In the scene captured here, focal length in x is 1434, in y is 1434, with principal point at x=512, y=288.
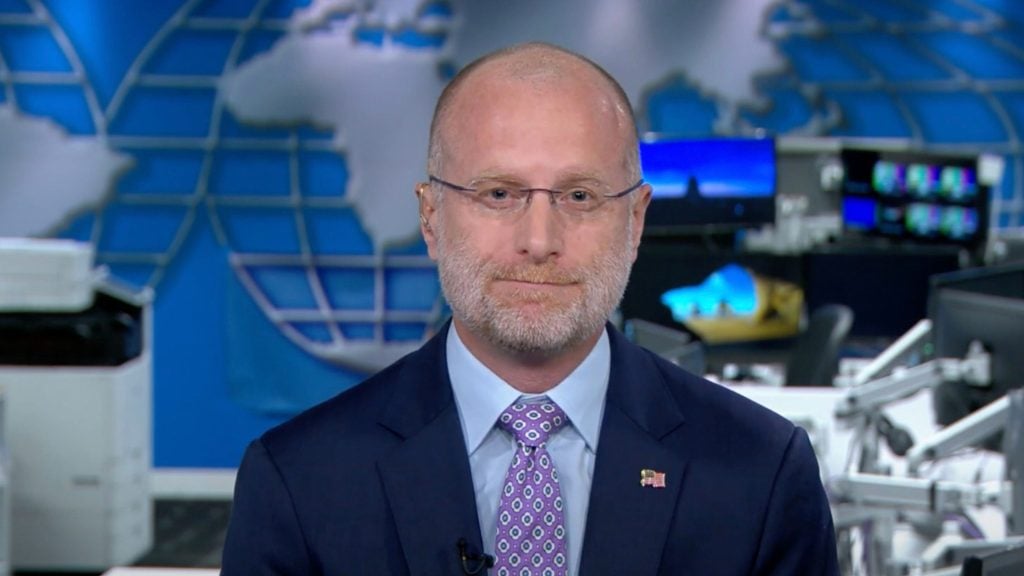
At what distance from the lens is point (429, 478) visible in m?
1.37

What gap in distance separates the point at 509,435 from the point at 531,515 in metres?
0.09

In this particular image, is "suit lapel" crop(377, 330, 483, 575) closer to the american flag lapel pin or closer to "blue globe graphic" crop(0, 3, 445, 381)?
the american flag lapel pin

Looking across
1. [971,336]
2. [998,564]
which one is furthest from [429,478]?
[971,336]

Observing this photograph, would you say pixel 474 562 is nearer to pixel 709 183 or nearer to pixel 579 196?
pixel 579 196

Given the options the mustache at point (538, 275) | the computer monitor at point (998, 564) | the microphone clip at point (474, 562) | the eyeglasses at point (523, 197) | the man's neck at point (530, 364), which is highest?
the eyeglasses at point (523, 197)

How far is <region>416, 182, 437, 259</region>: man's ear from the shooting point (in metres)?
1.42

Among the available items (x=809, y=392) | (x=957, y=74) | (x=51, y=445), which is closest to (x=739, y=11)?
(x=957, y=74)

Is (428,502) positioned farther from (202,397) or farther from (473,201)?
(202,397)

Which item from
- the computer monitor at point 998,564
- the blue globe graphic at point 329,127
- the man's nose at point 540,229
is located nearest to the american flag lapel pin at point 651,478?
the man's nose at point 540,229

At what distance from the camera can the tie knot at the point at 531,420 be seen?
138 cm

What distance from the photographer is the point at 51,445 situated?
6.13 m

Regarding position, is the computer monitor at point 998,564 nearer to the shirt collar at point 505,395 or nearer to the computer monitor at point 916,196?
the shirt collar at point 505,395

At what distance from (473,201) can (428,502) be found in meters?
0.29

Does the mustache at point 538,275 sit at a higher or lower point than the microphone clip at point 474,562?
higher
